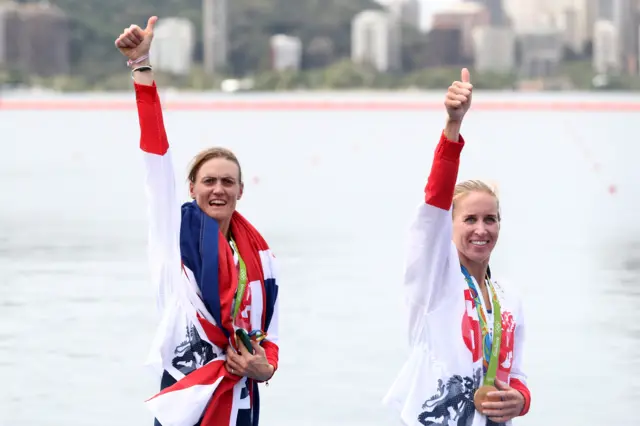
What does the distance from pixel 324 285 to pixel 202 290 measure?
21.9 feet

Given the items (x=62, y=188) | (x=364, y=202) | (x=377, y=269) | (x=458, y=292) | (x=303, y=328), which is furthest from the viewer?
(x=62, y=188)

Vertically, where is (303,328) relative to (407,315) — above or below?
below

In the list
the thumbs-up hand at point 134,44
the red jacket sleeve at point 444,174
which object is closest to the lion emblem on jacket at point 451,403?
the red jacket sleeve at point 444,174

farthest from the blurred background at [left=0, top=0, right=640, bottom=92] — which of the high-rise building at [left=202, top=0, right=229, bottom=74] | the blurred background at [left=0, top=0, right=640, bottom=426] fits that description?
the blurred background at [left=0, top=0, right=640, bottom=426]

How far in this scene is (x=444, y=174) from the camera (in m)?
4.00

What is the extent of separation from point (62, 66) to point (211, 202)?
167551 millimetres

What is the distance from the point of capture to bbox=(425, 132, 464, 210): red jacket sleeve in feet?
13.1

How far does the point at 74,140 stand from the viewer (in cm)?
4100

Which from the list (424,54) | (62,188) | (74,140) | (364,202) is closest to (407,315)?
(364,202)

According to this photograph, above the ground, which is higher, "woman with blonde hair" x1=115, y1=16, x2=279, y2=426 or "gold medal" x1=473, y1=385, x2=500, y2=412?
"woman with blonde hair" x1=115, y1=16, x2=279, y2=426

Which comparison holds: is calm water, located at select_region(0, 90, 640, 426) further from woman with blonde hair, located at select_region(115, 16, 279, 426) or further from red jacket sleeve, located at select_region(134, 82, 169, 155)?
red jacket sleeve, located at select_region(134, 82, 169, 155)

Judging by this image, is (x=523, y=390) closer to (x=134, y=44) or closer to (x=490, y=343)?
(x=490, y=343)

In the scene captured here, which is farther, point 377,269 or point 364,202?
point 364,202

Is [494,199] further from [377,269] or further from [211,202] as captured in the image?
[377,269]
